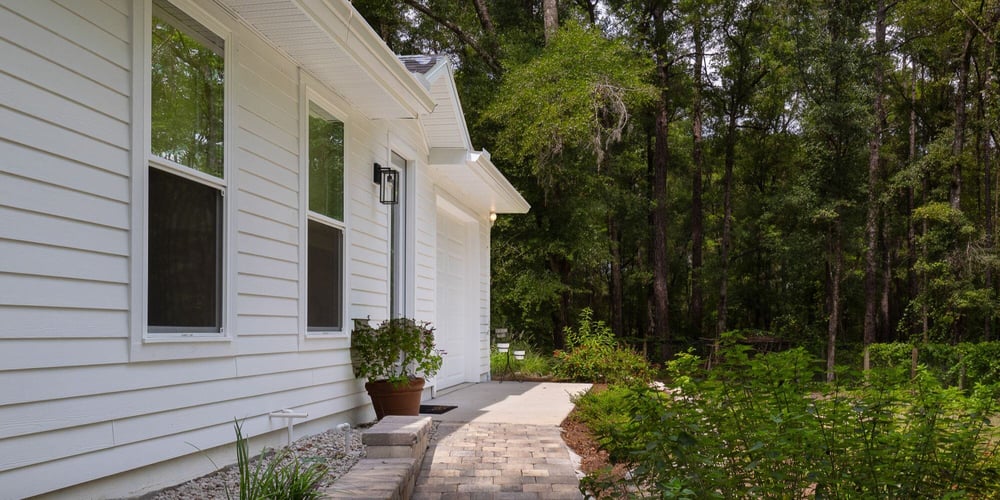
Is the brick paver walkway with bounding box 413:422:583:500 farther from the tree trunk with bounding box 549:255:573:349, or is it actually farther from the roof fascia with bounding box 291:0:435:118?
the tree trunk with bounding box 549:255:573:349

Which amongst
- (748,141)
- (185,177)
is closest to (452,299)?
(185,177)

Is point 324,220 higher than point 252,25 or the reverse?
the reverse

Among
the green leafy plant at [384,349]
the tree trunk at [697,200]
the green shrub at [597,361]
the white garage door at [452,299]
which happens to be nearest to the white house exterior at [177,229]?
the green leafy plant at [384,349]

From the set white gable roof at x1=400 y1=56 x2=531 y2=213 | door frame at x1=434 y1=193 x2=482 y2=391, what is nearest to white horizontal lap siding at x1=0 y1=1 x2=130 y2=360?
white gable roof at x1=400 y1=56 x2=531 y2=213

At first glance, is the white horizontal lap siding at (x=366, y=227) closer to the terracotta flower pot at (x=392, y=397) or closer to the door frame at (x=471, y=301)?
the terracotta flower pot at (x=392, y=397)

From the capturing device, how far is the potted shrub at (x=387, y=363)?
7.16 meters

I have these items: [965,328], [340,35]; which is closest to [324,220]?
[340,35]

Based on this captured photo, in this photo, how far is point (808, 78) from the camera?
20.5m

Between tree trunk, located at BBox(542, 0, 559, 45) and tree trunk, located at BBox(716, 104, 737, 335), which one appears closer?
tree trunk, located at BBox(542, 0, 559, 45)

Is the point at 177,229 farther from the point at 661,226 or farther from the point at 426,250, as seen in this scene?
the point at 661,226

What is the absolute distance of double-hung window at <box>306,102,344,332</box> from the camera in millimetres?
6469

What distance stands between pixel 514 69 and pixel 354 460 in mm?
13591

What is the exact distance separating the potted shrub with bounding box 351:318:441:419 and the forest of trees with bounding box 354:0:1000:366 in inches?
378

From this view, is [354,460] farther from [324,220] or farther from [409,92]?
[409,92]
